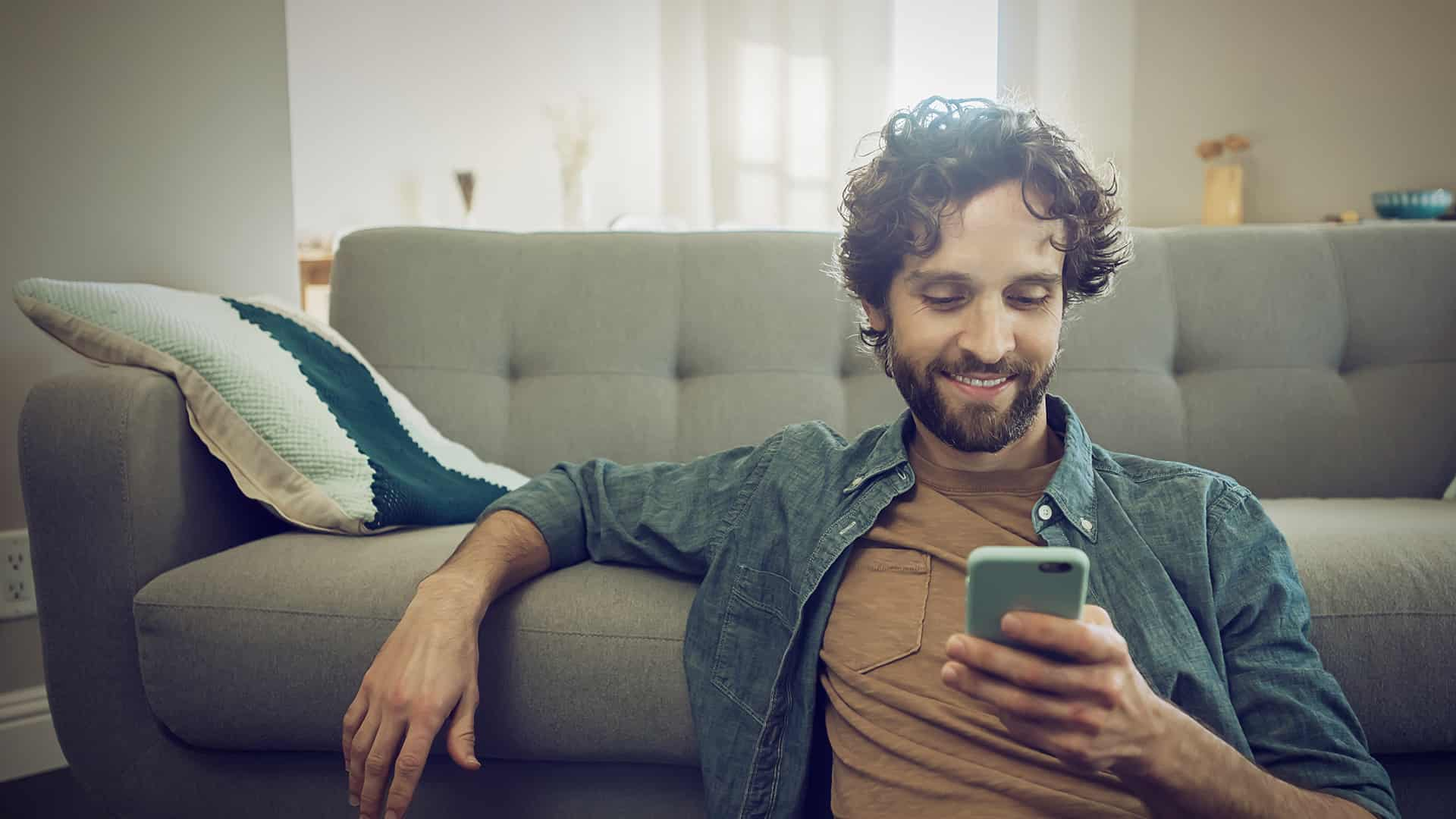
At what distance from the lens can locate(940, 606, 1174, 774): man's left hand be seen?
61 cm

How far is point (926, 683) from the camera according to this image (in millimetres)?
870

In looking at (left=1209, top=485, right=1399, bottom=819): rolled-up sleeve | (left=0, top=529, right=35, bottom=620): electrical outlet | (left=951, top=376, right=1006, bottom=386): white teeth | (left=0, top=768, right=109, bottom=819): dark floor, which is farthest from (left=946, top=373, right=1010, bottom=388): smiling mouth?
(left=0, top=529, right=35, bottom=620): electrical outlet

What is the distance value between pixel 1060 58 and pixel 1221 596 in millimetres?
3566

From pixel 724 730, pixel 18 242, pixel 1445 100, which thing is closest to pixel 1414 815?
pixel 724 730

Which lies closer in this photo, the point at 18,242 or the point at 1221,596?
the point at 1221,596

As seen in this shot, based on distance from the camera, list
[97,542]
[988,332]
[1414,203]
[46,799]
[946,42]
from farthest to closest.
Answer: [946,42] < [1414,203] < [46,799] < [97,542] < [988,332]

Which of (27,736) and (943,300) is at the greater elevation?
(943,300)

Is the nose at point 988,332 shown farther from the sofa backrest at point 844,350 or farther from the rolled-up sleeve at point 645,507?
the sofa backrest at point 844,350

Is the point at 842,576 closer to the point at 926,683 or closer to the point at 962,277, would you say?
the point at 926,683

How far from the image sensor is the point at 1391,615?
1067 mm

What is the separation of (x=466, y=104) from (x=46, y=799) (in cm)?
355

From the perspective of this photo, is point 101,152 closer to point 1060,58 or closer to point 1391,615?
point 1391,615

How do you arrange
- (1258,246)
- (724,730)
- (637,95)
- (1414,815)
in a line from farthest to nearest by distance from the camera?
(637,95) → (1258,246) → (1414,815) → (724,730)

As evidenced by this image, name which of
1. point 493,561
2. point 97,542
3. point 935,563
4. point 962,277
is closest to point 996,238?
point 962,277
